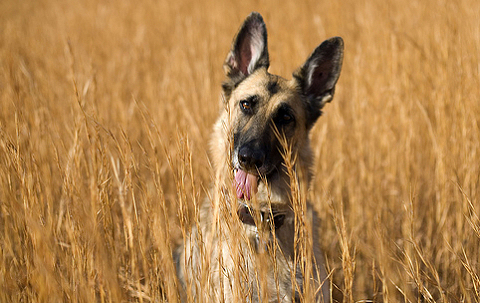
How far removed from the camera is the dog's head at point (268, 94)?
109 inches

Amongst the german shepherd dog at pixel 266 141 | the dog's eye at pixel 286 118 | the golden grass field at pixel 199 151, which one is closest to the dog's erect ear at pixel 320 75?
the german shepherd dog at pixel 266 141

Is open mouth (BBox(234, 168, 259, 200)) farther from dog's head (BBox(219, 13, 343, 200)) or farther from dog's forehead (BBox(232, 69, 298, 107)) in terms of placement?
dog's forehead (BBox(232, 69, 298, 107))

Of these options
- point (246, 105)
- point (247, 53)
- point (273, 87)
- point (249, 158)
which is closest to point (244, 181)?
point (249, 158)

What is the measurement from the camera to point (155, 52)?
6.73 m

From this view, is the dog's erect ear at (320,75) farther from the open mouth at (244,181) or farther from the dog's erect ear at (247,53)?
the open mouth at (244,181)

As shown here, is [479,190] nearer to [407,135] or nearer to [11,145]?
[407,135]

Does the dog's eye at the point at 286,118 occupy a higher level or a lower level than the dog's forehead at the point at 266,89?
lower

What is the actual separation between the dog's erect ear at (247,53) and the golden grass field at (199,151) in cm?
68

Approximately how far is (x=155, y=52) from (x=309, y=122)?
13.9 ft

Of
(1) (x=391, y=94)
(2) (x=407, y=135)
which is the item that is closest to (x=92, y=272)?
(2) (x=407, y=135)

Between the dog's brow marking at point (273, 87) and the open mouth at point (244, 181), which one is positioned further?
the dog's brow marking at point (273, 87)

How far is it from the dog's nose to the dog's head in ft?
0.17

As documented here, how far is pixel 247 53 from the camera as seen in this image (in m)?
3.28

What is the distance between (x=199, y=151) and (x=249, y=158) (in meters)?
0.99
